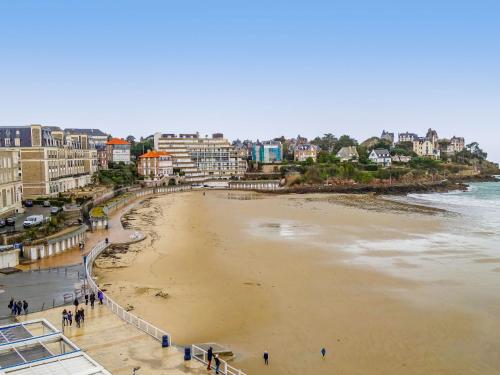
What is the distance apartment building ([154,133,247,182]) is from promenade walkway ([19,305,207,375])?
319 feet

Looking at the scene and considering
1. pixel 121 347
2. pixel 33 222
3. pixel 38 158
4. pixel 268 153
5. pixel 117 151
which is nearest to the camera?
pixel 121 347

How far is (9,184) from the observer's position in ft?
135

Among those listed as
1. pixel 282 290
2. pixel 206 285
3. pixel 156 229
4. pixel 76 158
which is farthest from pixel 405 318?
pixel 76 158

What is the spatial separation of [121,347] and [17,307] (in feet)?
18.6

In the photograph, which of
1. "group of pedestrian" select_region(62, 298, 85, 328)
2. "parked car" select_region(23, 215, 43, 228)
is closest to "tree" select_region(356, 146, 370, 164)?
"parked car" select_region(23, 215, 43, 228)

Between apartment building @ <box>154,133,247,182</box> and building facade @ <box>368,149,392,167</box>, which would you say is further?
building facade @ <box>368,149,392,167</box>

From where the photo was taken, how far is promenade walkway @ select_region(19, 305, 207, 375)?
1330 centimetres

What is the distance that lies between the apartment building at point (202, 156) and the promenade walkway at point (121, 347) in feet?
319

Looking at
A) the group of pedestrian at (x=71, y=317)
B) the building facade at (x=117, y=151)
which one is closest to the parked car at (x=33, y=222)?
the group of pedestrian at (x=71, y=317)

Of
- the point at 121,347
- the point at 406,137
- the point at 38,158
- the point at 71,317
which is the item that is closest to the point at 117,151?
the point at 38,158

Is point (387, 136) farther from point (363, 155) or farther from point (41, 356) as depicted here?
point (41, 356)

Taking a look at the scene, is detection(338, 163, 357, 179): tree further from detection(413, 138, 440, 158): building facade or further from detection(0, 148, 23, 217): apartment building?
detection(0, 148, 23, 217): apartment building

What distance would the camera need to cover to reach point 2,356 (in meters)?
11.9

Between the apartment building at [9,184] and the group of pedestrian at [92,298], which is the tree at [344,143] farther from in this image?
the group of pedestrian at [92,298]
